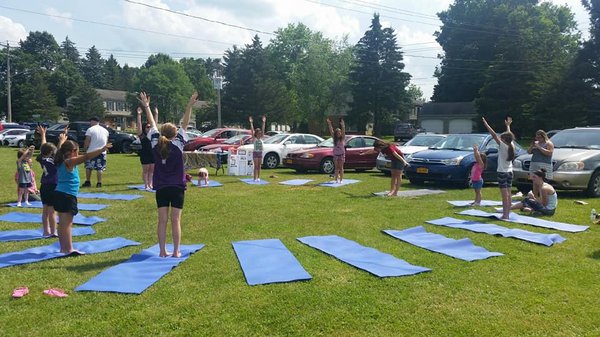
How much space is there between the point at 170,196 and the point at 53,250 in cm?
185

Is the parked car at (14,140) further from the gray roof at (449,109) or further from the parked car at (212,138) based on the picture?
the gray roof at (449,109)

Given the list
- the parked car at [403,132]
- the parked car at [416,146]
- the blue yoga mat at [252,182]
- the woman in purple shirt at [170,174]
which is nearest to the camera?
the woman in purple shirt at [170,174]

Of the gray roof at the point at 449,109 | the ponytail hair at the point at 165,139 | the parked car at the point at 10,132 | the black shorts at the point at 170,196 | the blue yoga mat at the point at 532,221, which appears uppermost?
the gray roof at the point at 449,109

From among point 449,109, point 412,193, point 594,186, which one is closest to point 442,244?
point 412,193

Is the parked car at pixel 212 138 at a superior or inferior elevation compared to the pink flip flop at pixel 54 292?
superior

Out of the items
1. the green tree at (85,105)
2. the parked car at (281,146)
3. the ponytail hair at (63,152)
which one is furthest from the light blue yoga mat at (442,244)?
the green tree at (85,105)

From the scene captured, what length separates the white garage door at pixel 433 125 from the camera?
2446 inches

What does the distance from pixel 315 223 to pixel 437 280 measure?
3.29 m

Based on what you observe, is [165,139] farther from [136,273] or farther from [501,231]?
[501,231]

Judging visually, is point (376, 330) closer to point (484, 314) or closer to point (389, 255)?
point (484, 314)

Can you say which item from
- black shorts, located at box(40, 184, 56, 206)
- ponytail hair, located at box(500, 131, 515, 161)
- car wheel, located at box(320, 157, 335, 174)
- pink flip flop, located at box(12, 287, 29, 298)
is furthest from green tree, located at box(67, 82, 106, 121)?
pink flip flop, located at box(12, 287, 29, 298)

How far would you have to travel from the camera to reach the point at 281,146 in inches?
760

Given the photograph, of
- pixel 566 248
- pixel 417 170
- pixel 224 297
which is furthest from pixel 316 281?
pixel 417 170

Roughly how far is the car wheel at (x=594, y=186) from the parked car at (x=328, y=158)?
750 centimetres
